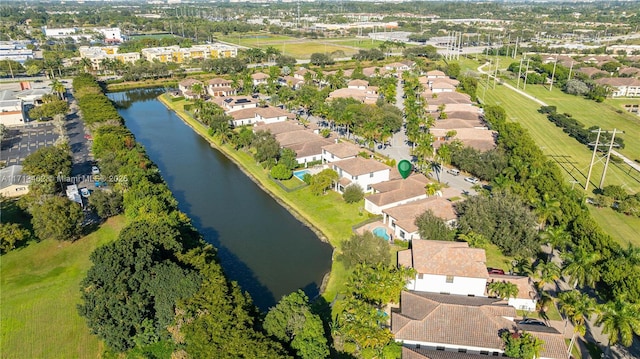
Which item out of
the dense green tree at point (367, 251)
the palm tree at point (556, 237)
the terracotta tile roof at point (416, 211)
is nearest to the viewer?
the dense green tree at point (367, 251)

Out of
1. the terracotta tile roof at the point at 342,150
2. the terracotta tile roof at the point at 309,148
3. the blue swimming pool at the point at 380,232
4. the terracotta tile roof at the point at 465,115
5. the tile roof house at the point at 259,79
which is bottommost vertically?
the blue swimming pool at the point at 380,232

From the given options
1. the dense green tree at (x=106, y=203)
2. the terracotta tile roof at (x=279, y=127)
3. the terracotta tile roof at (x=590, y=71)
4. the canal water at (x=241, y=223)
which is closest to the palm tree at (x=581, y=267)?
the canal water at (x=241, y=223)

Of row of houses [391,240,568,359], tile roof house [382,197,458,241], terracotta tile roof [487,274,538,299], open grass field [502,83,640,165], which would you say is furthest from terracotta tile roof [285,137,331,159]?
open grass field [502,83,640,165]

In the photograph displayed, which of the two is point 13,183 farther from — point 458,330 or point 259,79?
point 259,79

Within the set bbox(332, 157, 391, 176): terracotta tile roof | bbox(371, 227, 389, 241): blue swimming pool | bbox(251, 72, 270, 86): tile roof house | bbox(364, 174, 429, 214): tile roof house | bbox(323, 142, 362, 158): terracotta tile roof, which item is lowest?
bbox(371, 227, 389, 241): blue swimming pool

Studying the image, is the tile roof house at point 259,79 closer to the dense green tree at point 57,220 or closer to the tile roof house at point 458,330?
the dense green tree at point 57,220

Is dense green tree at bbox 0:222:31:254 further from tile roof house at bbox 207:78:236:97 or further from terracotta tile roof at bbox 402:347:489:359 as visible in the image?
tile roof house at bbox 207:78:236:97
